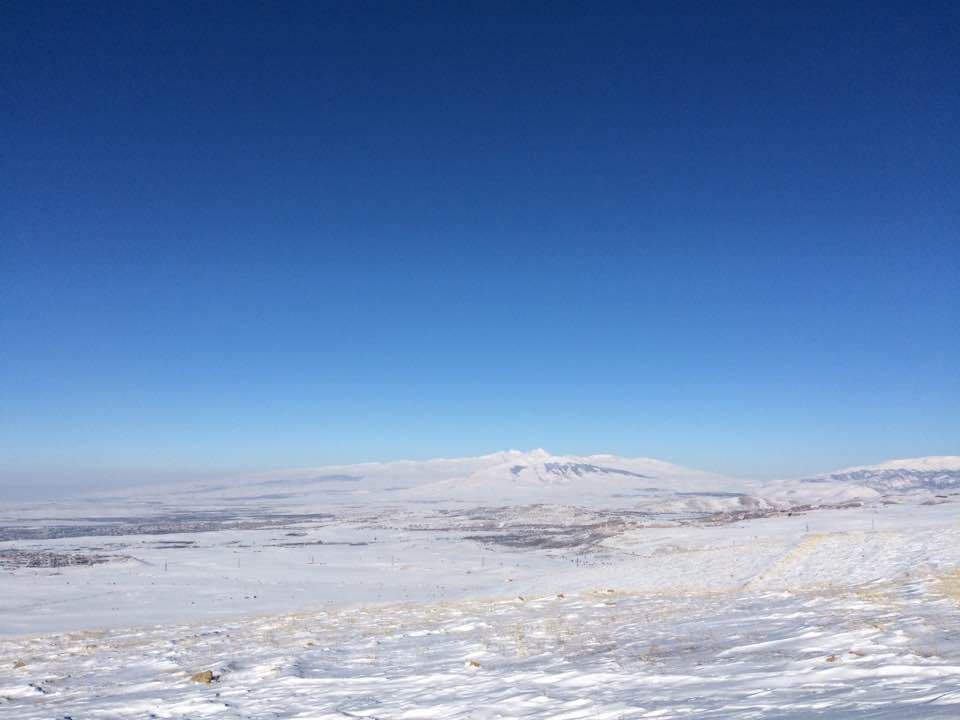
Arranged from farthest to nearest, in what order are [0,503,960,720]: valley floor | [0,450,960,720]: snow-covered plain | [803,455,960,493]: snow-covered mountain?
[803,455,960,493]: snow-covered mountain, [0,450,960,720]: snow-covered plain, [0,503,960,720]: valley floor

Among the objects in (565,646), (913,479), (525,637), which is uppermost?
(565,646)

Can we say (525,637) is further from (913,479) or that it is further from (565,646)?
(913,479)

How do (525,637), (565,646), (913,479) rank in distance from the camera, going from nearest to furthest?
(565,646), (525,637), (913,479)

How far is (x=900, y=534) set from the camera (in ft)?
73.3

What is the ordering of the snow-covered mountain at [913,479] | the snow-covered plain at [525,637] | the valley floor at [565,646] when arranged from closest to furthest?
the valley floor at [565,646] < the snow-covered plain at [525,637] < the snow-covered mountain at [913,479]

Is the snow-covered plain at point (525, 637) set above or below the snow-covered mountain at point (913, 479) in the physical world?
above

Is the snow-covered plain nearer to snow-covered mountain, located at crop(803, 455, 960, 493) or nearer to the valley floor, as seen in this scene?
the valley floor

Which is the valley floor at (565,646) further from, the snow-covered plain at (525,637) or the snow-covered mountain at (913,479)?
the snow-covered mountain at (913,479)

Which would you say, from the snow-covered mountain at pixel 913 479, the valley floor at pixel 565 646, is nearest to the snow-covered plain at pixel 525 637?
the valley floor at pixel 565 646

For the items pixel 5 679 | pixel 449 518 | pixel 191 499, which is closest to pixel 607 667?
pixel 5 679

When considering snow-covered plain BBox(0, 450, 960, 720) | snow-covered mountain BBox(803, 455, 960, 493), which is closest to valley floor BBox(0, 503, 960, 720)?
snow-covered plain BBox(0, 450, 960, 720)

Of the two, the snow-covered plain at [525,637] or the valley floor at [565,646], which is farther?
the snow-covered plain at [525,637]

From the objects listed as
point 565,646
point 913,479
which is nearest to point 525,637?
point 565,646

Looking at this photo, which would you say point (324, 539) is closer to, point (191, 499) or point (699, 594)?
point (699, 594)
